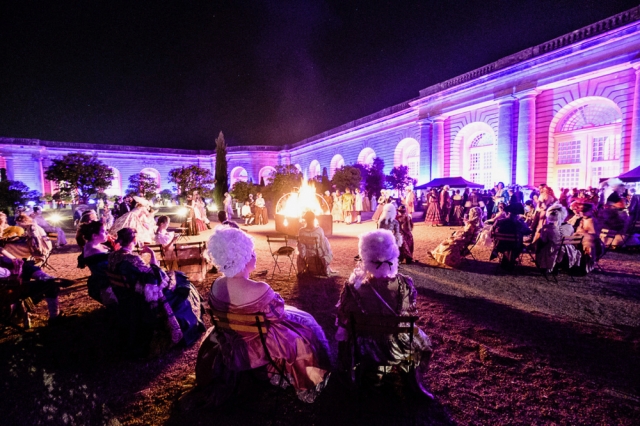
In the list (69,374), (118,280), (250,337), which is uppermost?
(118,280)

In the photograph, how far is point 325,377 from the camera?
2.64 metres

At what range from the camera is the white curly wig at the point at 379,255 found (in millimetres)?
2684

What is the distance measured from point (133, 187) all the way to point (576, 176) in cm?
4561

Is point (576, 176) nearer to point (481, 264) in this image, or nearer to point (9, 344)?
point (481, 264)

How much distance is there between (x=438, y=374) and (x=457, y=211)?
13221mm

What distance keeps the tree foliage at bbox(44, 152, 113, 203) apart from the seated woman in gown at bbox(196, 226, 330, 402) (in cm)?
3462

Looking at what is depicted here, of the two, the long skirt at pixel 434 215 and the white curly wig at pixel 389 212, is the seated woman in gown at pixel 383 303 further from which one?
the long skirt at pixel 434 215

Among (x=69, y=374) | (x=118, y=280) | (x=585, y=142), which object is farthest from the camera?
(x=585, y=142)

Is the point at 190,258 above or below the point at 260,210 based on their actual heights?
below

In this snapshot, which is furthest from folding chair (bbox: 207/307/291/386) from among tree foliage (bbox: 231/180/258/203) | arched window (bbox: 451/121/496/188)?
tree foliage (bbox: 231/180/258/203)

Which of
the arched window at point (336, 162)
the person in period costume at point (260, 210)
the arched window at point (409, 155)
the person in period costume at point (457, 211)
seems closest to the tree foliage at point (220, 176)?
the person in period costume at point (260, 210)

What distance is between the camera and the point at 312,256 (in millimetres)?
6742

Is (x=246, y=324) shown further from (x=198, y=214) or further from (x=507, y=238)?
(x=198, y=214)

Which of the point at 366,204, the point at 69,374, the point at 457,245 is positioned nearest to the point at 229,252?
the point at 69,374
